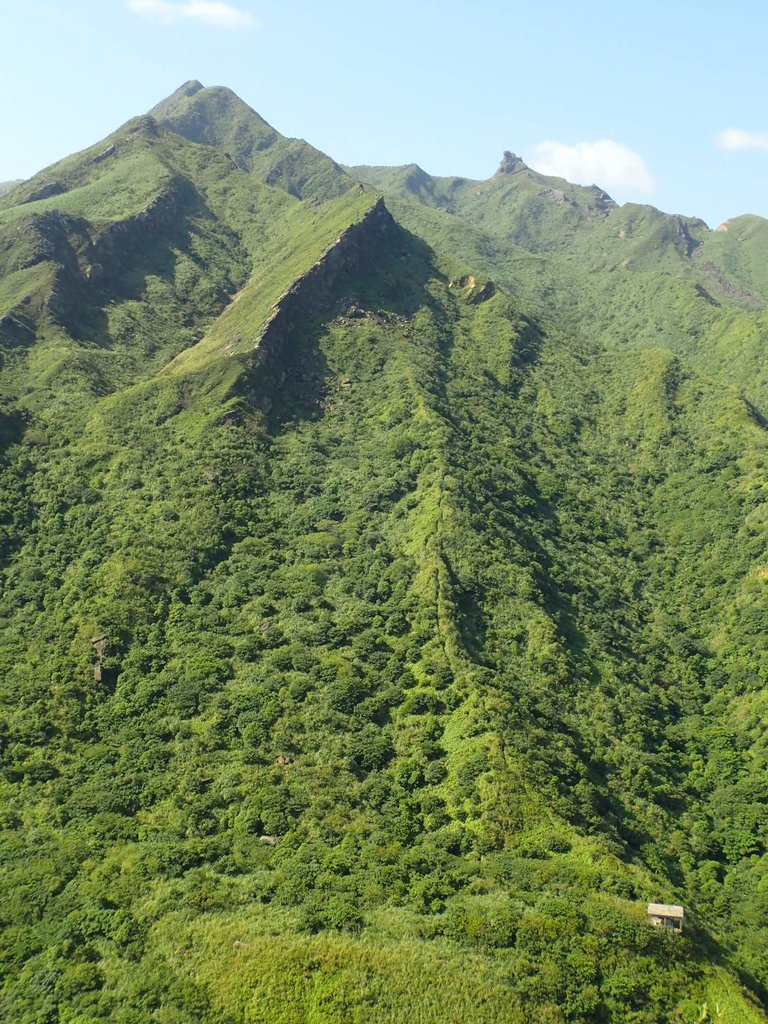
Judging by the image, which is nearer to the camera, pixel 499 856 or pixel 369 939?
pixel 369 939

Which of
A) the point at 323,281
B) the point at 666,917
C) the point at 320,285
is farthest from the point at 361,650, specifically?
the point at 323,281

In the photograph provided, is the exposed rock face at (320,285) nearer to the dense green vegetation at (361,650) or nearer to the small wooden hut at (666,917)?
the dense green vegetation at (361,650)

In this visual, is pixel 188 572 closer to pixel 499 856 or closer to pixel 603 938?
pixel 499 856

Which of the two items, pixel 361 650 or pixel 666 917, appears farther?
pixel 361 650

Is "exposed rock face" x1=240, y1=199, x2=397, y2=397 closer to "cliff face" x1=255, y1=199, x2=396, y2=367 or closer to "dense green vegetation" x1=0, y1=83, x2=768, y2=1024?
"cliff face" x1=255, y1=199, x2=396, y2=367

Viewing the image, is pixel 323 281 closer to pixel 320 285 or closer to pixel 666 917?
pixel 320 285

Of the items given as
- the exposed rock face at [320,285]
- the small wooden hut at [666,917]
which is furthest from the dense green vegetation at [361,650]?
the small wooden hut at [666,917]

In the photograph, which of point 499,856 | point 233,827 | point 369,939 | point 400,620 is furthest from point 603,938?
point 400,620

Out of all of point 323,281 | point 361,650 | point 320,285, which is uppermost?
point 323,281

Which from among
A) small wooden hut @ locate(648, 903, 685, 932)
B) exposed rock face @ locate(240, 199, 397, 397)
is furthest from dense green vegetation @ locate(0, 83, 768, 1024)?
small wooden hut @ locate(648, 903, 685, 932)
